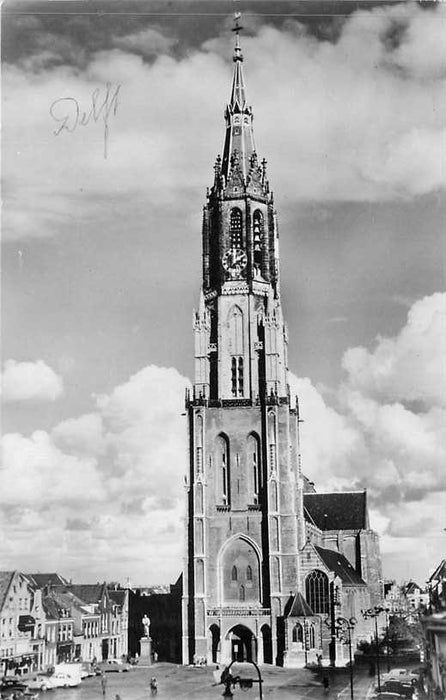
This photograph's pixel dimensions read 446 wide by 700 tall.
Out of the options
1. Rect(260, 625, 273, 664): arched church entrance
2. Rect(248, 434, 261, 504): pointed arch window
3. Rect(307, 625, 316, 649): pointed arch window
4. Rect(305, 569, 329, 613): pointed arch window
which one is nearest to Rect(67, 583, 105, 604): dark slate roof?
Rect(260, 625, 273, 664): arched church entrance

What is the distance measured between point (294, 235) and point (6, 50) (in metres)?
19.7

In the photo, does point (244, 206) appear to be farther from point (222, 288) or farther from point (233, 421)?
point (233, 421)

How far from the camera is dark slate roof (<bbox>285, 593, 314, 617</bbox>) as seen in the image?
68375 millimetres

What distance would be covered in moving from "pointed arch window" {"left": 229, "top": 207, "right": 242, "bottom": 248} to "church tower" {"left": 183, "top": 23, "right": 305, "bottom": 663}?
87 mm

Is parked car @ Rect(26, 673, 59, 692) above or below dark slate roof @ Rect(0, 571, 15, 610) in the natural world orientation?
below

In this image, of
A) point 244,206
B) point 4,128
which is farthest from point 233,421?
point 4,128

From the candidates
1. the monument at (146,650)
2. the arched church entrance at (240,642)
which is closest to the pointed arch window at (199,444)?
the arched church entrance at (240,642)

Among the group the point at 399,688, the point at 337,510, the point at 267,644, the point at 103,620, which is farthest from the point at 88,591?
the point at 399,688

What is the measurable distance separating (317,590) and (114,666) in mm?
16586

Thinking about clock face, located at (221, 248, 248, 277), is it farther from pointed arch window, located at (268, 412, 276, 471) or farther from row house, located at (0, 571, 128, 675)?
row house, located at (0, 571, 128, 675)

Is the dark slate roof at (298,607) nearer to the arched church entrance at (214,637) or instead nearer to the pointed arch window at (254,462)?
the arched church entrance at (214,637)

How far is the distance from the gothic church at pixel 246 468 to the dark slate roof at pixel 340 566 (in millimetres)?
278

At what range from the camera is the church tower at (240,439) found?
231ft

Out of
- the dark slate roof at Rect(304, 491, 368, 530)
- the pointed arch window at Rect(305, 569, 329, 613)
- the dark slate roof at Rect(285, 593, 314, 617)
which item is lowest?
the dark slate roof at Rect(285, 593, 314, 617)
